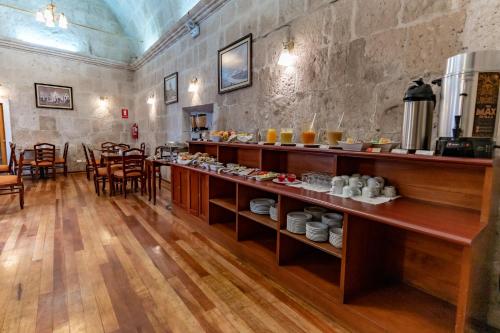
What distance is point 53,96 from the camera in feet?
22.4

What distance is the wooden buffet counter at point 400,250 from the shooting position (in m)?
1.26

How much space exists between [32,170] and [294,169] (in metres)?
6.95

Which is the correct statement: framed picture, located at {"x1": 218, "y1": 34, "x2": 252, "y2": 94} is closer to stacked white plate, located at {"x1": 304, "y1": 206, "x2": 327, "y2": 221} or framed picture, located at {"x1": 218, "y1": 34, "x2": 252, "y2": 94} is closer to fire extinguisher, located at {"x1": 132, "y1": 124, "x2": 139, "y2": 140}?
stacked white plate, located at {"x1": 304, "y1": 206, "x2": 327, "y2": 221}

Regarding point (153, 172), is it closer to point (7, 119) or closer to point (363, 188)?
point (363, 188)

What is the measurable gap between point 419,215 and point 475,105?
65cm

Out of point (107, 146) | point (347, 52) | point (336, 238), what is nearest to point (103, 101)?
point (107, 146)

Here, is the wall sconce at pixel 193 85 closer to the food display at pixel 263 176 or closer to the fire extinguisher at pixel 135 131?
the food display at pixel 263 176

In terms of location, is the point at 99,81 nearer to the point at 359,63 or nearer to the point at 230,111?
the point at 230,111

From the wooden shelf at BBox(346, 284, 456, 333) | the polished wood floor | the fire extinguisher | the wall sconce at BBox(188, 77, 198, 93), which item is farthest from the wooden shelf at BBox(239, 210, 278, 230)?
the fire extinguisher

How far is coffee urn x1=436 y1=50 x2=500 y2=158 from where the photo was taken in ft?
4.35

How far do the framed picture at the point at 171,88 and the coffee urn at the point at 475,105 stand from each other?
4.93 m

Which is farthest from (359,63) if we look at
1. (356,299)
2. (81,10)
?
(81,10)

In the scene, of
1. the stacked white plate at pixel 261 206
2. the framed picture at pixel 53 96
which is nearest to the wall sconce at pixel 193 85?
the stacked white plate at pixel 261 206

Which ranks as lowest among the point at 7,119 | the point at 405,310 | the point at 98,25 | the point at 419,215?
the point at 405,310
